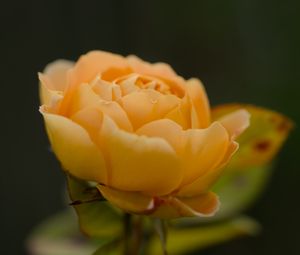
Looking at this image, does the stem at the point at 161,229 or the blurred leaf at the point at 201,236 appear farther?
the blurred leaf at the point at 201,236

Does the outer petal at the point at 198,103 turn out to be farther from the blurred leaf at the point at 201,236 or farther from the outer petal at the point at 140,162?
the blurred leaf at the point at 201,236

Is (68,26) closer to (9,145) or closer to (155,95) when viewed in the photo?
(9,145)

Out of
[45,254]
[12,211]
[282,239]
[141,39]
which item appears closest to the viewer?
[45,254]

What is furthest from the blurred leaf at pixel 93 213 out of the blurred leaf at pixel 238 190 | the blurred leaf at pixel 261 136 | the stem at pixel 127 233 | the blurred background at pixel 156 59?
the blurred background at pixel 156 59

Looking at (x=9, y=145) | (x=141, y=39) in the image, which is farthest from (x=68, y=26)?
(x=9, y=145)

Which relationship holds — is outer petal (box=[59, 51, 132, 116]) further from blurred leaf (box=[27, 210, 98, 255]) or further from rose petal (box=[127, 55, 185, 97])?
blurred leaf (box=[27, 210, 98, 255])

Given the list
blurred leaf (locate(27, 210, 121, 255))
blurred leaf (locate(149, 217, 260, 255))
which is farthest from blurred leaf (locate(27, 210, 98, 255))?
blurred leaf (locate(149, 217, 260, 255))

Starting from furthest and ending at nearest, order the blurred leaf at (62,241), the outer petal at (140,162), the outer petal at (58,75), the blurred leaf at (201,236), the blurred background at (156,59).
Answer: the blurred background at (156,59)
the blurred leaf at (62,241)
the blurred leaf at (201,236)
the outer petal at (58,75)
the outer petal at (140,162)
